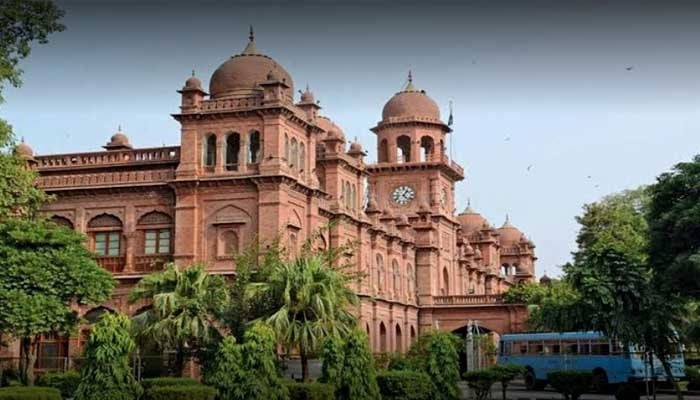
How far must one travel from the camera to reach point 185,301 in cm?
3088

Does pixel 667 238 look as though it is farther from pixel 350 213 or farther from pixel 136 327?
pixel 350 213

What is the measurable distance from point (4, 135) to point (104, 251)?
1621cm

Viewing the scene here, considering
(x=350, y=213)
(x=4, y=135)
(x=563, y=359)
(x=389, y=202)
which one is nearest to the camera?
(x=4, y=135)

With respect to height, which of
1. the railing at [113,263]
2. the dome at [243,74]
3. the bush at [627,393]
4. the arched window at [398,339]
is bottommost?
the bush at [627,393]

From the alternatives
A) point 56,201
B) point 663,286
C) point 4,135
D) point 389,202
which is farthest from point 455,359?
point 389,202

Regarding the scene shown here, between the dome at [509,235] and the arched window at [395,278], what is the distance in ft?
106

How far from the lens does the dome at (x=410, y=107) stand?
65125 mm

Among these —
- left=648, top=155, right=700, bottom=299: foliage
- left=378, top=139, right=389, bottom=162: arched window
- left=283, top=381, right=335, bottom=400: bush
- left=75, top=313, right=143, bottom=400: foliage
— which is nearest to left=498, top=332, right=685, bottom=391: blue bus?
left=648, top=155, right=700, bottom=299: foliage

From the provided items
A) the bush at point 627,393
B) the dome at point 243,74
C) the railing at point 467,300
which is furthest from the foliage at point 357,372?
the railing at point 467,300

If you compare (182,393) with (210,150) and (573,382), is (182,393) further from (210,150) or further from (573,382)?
(210,150)

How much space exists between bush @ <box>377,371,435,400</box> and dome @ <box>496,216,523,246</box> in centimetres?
5942

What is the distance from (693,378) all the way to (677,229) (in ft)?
47.6

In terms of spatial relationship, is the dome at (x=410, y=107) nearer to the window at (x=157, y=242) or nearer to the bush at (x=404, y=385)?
the window at (x=157, y=242)

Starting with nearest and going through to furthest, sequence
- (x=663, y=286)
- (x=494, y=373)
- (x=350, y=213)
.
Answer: (x=663, y=286), (x=494, y=373), (x=350, y=213)
